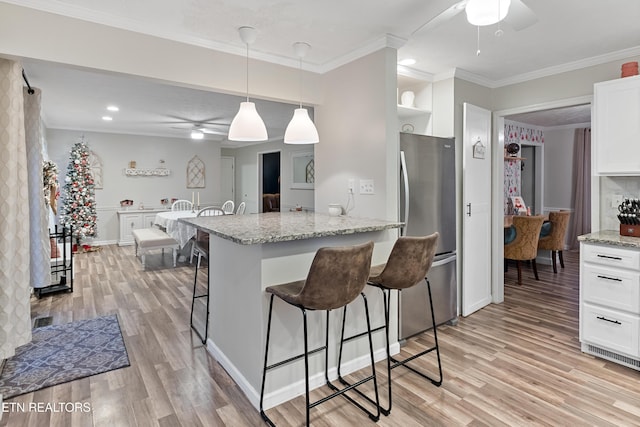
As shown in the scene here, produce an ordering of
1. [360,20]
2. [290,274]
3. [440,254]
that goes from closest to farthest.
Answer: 1. [290,274]
2. [360,20]
3. [440,254]

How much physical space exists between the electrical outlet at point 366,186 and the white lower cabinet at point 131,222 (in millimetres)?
6309

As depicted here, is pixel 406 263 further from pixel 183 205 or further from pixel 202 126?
pixel 183 205

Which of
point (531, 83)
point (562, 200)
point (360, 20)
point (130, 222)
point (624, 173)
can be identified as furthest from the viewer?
point (130, 222)

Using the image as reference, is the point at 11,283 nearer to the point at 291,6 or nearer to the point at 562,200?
the point at 291,6

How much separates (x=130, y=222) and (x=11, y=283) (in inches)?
227

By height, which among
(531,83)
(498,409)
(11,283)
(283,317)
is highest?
(531,83)

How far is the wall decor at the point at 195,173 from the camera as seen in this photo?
8.55 meters

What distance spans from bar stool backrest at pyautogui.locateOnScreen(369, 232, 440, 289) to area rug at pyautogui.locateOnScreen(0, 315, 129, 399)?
2044 mm

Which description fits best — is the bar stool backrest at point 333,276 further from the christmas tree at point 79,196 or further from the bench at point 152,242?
the christmas tree at point 79,196

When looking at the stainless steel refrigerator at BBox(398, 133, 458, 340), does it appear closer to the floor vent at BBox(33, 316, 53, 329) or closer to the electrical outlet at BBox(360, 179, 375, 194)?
Result: the electrical outlet at BBox(360, 179, 375, 194)

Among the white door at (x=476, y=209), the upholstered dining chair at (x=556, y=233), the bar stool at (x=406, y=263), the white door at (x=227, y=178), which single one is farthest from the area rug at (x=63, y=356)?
the white door at (x=227, y=178)

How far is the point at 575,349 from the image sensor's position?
9.37ft

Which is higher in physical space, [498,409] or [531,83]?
[531,83]

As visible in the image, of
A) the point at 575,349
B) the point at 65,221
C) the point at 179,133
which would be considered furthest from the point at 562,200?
the point at 65,221
